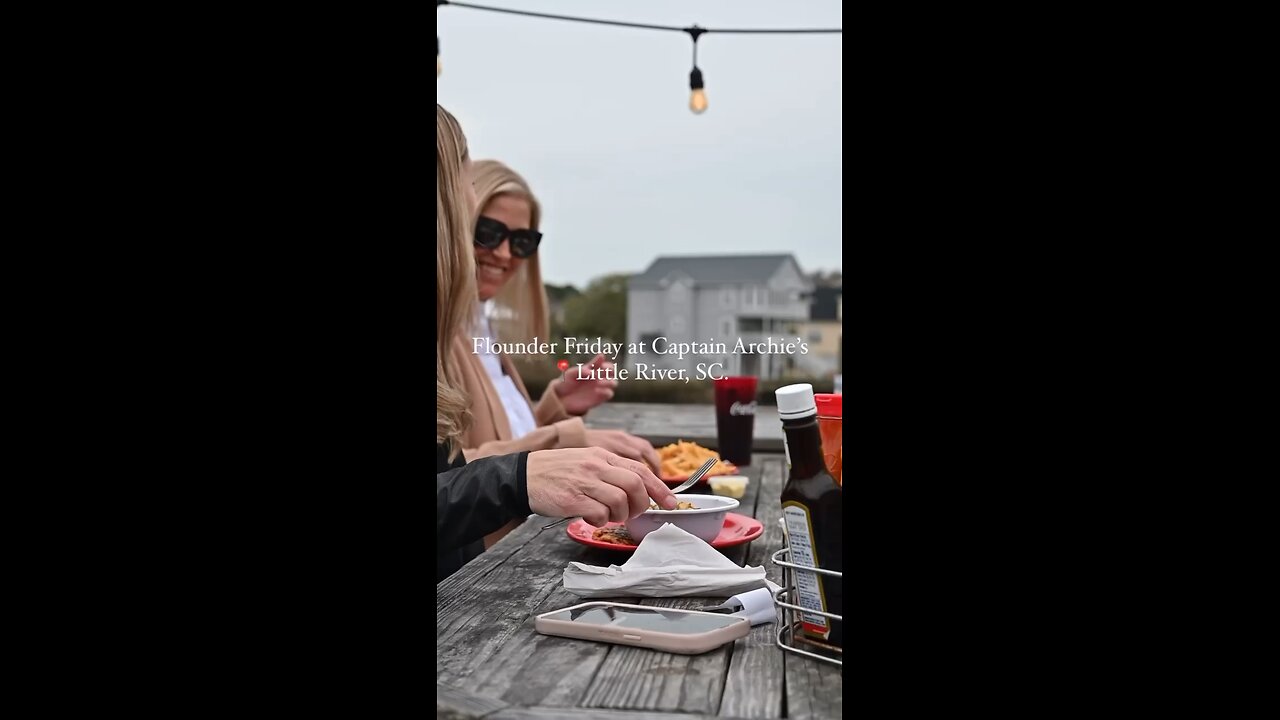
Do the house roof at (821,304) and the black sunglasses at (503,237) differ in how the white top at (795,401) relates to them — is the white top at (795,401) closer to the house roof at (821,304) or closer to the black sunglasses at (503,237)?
the black sunglasses at (503,237)

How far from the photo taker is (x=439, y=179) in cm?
120

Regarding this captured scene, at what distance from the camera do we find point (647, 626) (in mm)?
839

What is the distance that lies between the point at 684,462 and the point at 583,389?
61cm

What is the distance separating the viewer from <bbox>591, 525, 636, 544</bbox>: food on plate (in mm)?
1207

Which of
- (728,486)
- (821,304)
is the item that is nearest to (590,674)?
(728,486)

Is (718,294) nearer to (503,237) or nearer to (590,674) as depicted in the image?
(503,237)

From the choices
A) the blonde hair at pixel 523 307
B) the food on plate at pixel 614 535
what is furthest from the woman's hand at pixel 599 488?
the blonde hair at pixel 523 307

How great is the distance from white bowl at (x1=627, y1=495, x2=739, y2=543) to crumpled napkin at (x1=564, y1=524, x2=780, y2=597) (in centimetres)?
8

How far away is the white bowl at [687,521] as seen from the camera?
114cm
